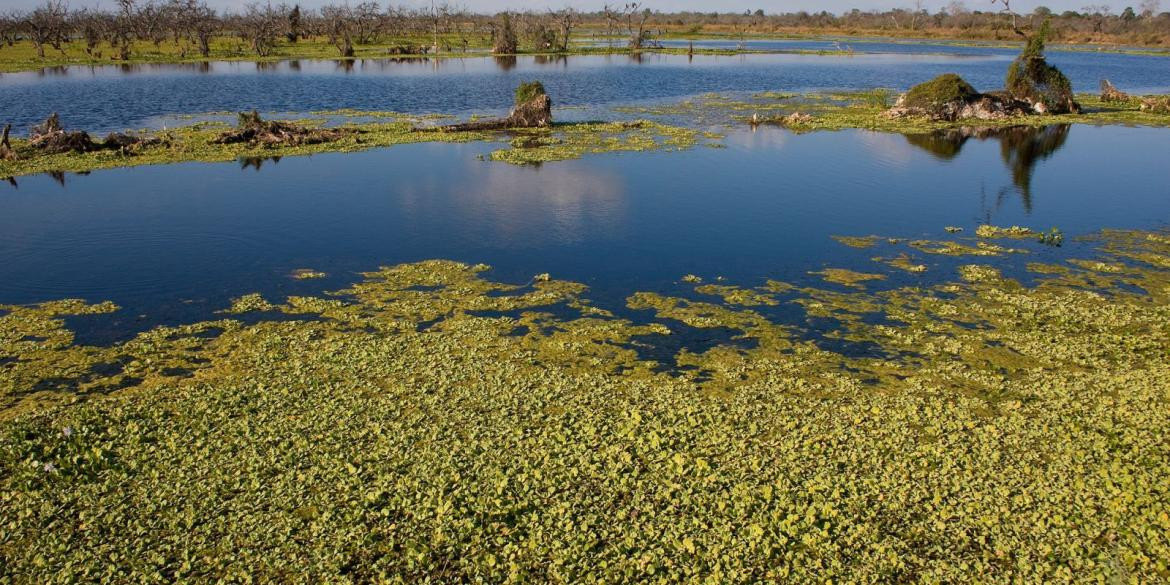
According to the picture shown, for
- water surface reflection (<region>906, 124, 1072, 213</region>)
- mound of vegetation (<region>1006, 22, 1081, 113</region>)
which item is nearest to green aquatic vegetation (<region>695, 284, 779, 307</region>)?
water surface reflection (<region>906, 124, 1072, 213</region>)

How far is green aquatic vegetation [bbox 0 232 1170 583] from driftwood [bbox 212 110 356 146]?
18069 millimetres

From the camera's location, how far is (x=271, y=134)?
3069 cm

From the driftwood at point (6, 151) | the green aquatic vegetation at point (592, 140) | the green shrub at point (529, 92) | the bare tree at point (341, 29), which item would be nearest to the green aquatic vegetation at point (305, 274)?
the green aquatic vegetation at point (592, 140)

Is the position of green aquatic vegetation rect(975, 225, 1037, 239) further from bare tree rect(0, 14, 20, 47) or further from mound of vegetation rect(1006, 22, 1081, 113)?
bare tree rect(0, 14, 20, 47)

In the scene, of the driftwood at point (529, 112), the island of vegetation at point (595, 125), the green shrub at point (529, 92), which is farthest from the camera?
the green shrub at point (529, 92)

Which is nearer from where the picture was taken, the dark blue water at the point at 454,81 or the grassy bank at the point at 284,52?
the dark blue water at the point at 454,81

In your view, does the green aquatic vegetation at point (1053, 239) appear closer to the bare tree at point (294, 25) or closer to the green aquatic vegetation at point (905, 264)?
the green aquatic vegetation at point (905, 264)

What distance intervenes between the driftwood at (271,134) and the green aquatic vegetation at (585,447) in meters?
18.1

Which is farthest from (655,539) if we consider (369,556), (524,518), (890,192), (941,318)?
(890,192)

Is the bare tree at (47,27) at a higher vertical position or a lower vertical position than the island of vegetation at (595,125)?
higher

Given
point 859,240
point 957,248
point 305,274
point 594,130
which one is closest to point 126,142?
point 305,274

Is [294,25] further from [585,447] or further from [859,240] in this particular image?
[585,447]

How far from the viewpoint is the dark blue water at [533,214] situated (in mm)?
16094

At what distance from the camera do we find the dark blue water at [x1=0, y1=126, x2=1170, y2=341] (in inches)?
634
